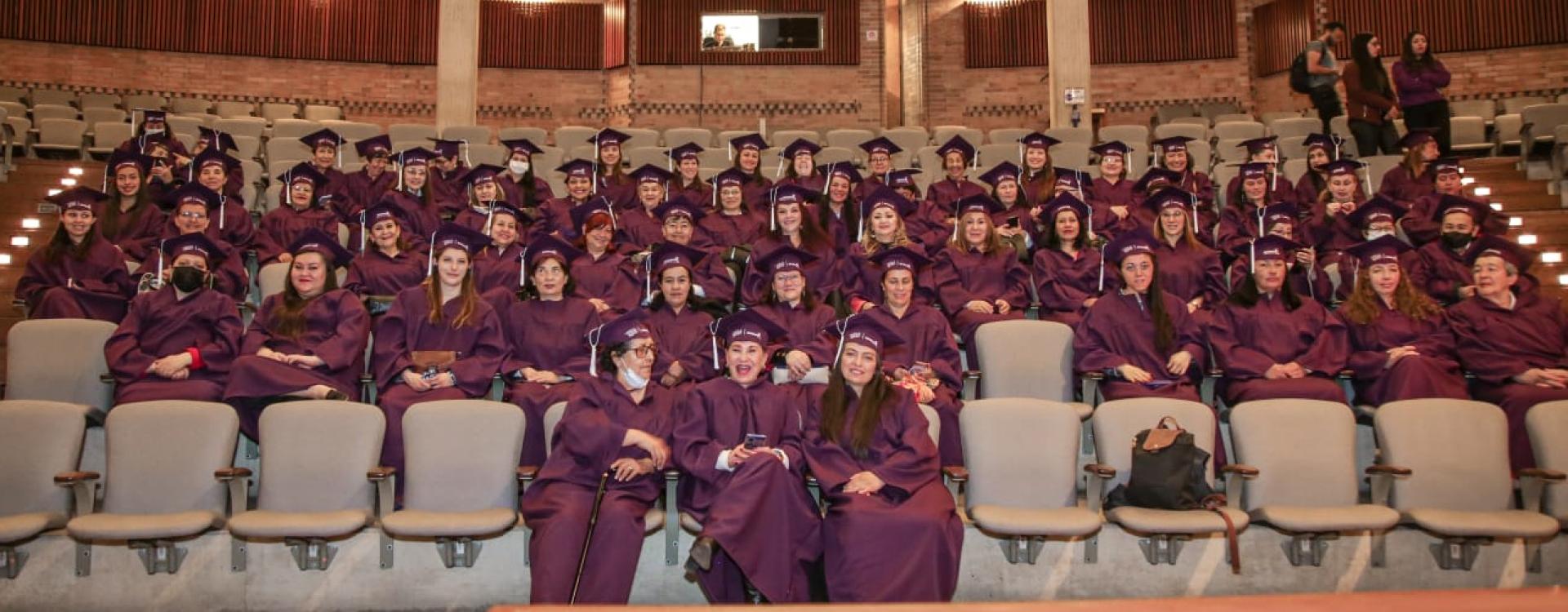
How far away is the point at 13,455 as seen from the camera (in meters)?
4.44

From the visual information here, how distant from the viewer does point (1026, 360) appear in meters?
5.55

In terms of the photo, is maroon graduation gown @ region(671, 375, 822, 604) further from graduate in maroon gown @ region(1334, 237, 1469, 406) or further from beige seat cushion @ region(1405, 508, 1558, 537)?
graduate in maroon gown @ region(1334, 237, 1469, 406)

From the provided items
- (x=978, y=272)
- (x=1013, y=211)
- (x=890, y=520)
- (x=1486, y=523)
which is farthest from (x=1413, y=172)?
(x=890, y=520)

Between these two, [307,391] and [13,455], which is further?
[307,391]

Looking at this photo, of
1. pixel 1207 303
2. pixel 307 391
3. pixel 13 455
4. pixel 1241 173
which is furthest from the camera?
pixel 1241 173

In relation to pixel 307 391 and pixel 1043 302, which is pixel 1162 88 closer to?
pixel 1043 302

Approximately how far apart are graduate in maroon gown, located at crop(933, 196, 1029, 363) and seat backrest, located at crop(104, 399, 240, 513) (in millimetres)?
4037

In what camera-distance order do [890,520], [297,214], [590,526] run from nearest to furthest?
[590,526] → [890,520] → [297,214]

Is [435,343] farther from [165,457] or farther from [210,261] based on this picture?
[210,261]

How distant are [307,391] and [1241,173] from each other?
6.99m

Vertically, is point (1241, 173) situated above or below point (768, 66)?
below

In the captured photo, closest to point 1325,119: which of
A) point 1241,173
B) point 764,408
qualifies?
point 1241,173

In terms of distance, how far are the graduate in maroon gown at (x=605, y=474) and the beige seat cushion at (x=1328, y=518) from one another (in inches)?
99.2

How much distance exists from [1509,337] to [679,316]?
443cm
